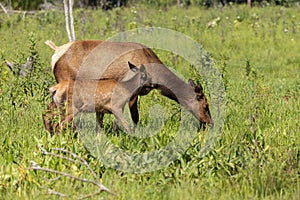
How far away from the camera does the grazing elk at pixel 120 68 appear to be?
7.00 m

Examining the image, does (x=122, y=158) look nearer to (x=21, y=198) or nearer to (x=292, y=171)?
(x=21, y=198)

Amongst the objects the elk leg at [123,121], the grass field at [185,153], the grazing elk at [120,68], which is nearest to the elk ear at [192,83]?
the grazing elk at [120,68]

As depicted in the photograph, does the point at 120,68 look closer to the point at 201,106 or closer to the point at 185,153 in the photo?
the point at 201,106

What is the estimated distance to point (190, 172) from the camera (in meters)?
4.76

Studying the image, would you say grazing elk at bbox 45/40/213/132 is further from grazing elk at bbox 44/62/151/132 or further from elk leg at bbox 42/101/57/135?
elk leg at bbox 42/101/57/135

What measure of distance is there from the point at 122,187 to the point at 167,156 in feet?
2.06


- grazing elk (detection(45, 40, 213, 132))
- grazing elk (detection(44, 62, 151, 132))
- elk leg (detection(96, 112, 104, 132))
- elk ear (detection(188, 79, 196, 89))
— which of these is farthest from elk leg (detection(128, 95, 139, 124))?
elk ear (detection(188, 79, 196, 89))

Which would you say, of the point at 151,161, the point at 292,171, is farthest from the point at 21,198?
the point at 292,171

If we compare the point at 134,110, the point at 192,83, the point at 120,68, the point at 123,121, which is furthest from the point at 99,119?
the point at 192,83

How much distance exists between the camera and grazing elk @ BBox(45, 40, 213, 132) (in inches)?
276

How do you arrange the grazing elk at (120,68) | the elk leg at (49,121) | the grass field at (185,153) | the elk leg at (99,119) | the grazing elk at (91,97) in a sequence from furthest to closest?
the grazing elk at (120,68), the elk leg at (99,119), the grazing elk at (91,97), the elk leg at (49,121), the grass field at (185,153)

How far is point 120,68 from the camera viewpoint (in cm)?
732

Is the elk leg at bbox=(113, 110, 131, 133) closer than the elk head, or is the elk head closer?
the elk leg at bbox=(113, 110, 131, 133)

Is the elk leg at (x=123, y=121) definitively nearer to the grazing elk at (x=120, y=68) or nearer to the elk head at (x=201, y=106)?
the grazing elk at (x=120, y=68)
